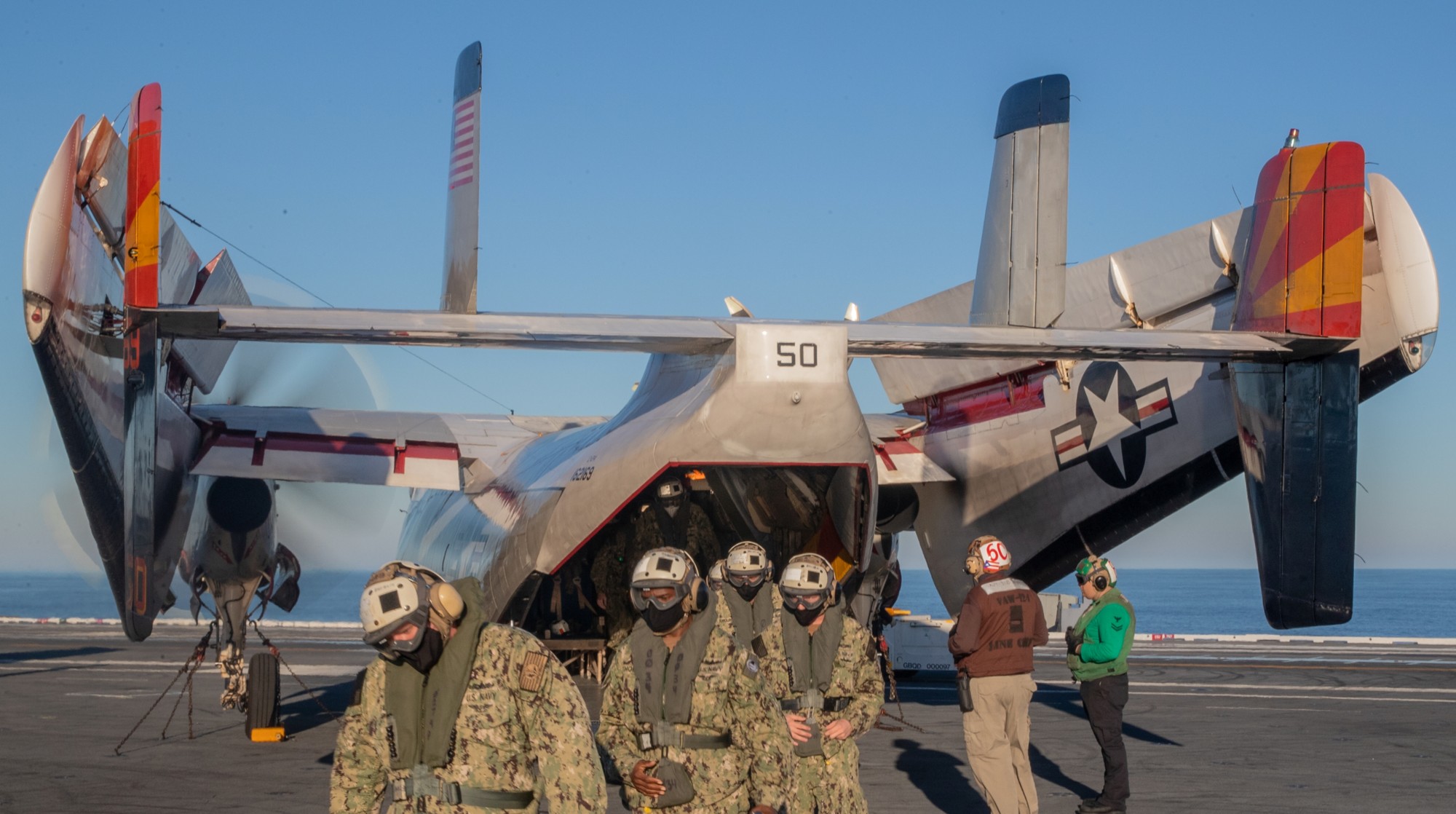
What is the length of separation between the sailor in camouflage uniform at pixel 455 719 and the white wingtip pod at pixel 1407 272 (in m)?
8.67

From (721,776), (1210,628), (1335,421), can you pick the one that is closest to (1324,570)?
(1335,421)

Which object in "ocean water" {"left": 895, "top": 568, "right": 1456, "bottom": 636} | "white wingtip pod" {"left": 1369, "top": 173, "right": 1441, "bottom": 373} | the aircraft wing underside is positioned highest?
"white wingtip pod" {"left": 1369, "top": 173, "right": 1441, "bottom": 373}

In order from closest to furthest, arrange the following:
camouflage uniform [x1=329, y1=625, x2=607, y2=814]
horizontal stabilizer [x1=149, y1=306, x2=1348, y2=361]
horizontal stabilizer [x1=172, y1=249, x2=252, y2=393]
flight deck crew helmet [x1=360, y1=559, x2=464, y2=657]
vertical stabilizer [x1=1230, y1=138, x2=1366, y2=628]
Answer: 1. flight deck crew helmet [x1=360, y1=559, x2=464, y2=657]
2. camouflage uniform [x1=329, y1=625, x2=607, y2=814]
3. horizontal stabilizer [x1=149, y1=306, x2=1348, y2=361]
4. vertical stabilizer [x1=1230, y1=138, x2=1366, y2=628]
5. horizontal stabilizer [x1=172, y1=249, x2=252, y2=393]

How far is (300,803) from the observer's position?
9.66m

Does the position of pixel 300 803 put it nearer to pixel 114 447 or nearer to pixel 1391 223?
pixel 114 447

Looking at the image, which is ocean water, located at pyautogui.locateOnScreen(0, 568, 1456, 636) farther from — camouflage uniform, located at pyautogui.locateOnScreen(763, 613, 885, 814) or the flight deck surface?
camouflage uniform, located at pyautogui.locateOnScreen(763, 613, 885, 814)

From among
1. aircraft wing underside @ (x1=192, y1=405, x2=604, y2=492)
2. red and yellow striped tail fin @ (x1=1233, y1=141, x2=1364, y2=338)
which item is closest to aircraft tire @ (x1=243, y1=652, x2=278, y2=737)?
aircraft wing underside @ (x1=192, y1=405, x2=604, y2=492)

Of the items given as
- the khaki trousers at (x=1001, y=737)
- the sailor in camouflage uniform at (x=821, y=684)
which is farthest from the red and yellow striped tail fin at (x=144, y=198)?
the khaki trousers at (x=1001, y=737)

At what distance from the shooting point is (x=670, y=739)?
6.25m

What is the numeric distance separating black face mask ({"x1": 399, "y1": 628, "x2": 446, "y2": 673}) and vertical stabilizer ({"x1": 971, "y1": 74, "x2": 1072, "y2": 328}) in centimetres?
589

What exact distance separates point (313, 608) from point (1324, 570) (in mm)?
92068

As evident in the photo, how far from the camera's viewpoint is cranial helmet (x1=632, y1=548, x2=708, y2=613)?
6320 mm

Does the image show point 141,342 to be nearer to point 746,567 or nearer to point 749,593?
point 746,567

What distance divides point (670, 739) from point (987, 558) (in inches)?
120
